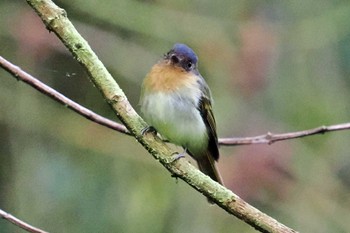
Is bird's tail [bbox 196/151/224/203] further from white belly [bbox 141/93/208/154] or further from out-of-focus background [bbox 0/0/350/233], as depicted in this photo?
out-of-focus background [bbox 0/0/350/233]

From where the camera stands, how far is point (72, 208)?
6.43 metres

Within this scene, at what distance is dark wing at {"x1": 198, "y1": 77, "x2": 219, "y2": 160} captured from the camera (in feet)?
15.0

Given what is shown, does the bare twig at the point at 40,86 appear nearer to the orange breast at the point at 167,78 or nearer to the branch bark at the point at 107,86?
the branch bark at the point at 107,86

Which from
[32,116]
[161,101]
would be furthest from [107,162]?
[161,101]

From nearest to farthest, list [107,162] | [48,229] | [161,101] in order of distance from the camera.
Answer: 1. [161,101]
2. [48,229]
3. [107,162]

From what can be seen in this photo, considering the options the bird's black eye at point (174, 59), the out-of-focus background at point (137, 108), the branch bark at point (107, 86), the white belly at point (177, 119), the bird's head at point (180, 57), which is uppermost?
the out-of-focus background at point (137, 108)

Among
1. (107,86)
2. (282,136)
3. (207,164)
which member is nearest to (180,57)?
(207,164)

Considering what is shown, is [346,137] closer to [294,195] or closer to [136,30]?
[294,195]

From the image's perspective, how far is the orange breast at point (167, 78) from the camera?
431 cm

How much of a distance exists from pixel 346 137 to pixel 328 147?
0.37 metres

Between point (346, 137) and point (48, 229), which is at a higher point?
point (346, 137)

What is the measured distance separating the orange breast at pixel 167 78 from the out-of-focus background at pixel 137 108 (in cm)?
144

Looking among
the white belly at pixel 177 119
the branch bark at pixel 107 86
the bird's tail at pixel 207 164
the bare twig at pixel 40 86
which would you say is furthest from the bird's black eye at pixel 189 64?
the branch bark at pixel 107 86

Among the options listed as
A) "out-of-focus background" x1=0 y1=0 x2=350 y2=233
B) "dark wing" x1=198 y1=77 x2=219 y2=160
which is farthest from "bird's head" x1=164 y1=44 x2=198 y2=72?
"out-of-focus background" x1=0 y1=0 x2=350 y2=233
